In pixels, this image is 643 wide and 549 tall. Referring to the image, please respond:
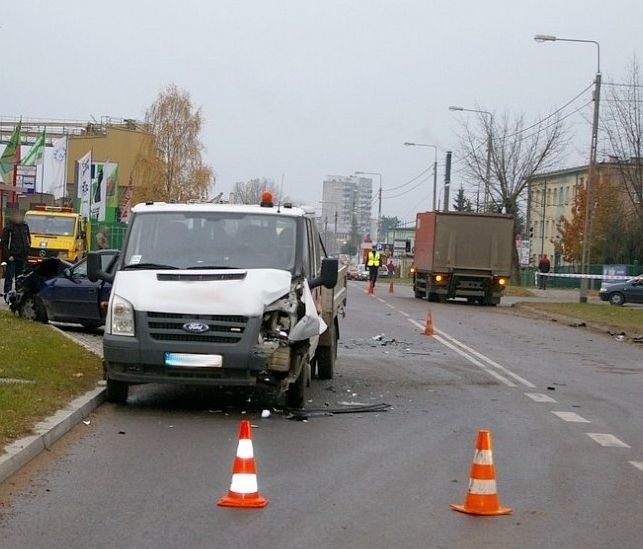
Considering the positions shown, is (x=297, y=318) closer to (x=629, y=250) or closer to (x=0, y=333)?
(x=0, y=333)

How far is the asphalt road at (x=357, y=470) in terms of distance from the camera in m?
6.49

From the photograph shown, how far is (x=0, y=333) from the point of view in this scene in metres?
15.4

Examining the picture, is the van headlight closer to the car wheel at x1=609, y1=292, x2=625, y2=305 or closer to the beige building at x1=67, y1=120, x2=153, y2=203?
the car wheel at x1=609, y1=292, x2=625, y2=305

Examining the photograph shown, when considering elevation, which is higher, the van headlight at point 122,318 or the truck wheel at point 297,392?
the van headlight at point 122,318

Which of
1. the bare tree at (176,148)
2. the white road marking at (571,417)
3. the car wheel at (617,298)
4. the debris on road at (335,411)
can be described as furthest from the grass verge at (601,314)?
the bare tree at (176,148)

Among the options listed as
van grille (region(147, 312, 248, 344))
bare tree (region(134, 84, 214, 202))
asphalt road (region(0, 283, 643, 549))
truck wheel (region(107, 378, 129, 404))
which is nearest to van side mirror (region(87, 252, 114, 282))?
truck wheel (region(107, 378, 129, 404))

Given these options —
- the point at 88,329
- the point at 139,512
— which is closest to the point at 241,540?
the point at 139,512

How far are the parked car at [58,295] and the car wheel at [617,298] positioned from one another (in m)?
30.0

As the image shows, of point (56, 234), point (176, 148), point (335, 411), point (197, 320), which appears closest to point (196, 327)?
point (197, 320)

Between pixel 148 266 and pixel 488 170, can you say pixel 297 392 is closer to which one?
pixel 148 266

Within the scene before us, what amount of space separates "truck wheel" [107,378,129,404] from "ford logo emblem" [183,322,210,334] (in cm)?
109

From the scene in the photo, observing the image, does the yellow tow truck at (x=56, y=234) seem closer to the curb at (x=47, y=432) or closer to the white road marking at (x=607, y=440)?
the curb at (x=47, y=432)

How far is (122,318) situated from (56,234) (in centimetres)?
2781

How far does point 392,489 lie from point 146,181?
240 ft
